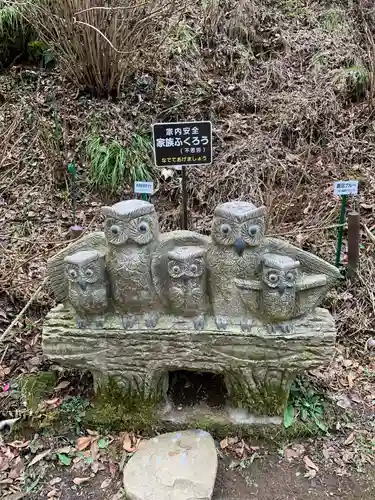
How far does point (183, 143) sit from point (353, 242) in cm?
159

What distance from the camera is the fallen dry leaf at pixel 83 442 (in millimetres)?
2746

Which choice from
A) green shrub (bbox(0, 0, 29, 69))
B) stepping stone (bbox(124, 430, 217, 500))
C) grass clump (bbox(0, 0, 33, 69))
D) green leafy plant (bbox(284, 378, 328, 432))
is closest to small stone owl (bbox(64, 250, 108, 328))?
stepping stone (bbox(124, 430, 217, 500))

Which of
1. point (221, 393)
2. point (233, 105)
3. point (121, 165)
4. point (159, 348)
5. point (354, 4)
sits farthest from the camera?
point (354, 4)

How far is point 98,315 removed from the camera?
104 inches

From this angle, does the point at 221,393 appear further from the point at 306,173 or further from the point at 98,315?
the point at 306,173

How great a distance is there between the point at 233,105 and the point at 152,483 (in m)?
4.16

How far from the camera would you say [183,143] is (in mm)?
3344

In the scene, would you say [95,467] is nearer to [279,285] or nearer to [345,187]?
[279,285]

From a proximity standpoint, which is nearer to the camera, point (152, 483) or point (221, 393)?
point (152, 483)

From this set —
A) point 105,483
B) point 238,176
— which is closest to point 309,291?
point 105,483

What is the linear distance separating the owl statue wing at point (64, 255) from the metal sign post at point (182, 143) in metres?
0.99

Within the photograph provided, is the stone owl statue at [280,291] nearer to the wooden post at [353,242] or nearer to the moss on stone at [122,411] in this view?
the moss on stone at [122,411]

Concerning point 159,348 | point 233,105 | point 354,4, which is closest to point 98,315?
point 159,348

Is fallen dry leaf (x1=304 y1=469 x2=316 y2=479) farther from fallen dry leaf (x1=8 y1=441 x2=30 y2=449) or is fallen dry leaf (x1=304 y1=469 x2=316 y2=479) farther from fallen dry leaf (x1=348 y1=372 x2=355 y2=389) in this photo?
fallen dry leaf (x1=8 y1=441 x2=30 y2=449)
